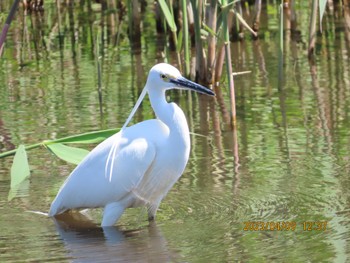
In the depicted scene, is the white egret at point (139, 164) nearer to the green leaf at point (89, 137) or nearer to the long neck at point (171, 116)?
the long neck at point (171, 116)

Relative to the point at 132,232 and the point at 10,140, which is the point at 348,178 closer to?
the point at 132,232

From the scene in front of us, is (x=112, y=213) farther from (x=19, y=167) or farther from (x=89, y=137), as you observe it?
(x=19, y=167)

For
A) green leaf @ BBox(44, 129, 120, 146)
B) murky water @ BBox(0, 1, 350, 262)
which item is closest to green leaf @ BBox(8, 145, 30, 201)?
green leaf @ BBox(44, 129, 120, 146)

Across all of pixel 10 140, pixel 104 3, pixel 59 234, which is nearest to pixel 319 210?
pixel 59 234

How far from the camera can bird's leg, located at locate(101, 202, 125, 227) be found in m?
5.32

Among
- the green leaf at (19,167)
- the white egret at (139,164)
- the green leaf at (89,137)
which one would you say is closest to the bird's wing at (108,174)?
the white egret at (139,164)

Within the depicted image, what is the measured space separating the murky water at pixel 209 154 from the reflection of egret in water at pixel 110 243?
0.03 ft

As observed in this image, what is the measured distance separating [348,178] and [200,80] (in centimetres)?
269

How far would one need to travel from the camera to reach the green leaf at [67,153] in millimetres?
5184

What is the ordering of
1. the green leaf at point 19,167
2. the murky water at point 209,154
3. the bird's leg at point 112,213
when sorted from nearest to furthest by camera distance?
the murky water at point 209,154, the green leaf at point 19,167, the bird's leg at point 112,213

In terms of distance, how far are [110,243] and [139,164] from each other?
54 cm

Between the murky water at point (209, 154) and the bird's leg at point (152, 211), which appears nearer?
the murky water at point (209, 154)

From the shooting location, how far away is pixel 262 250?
466cm
